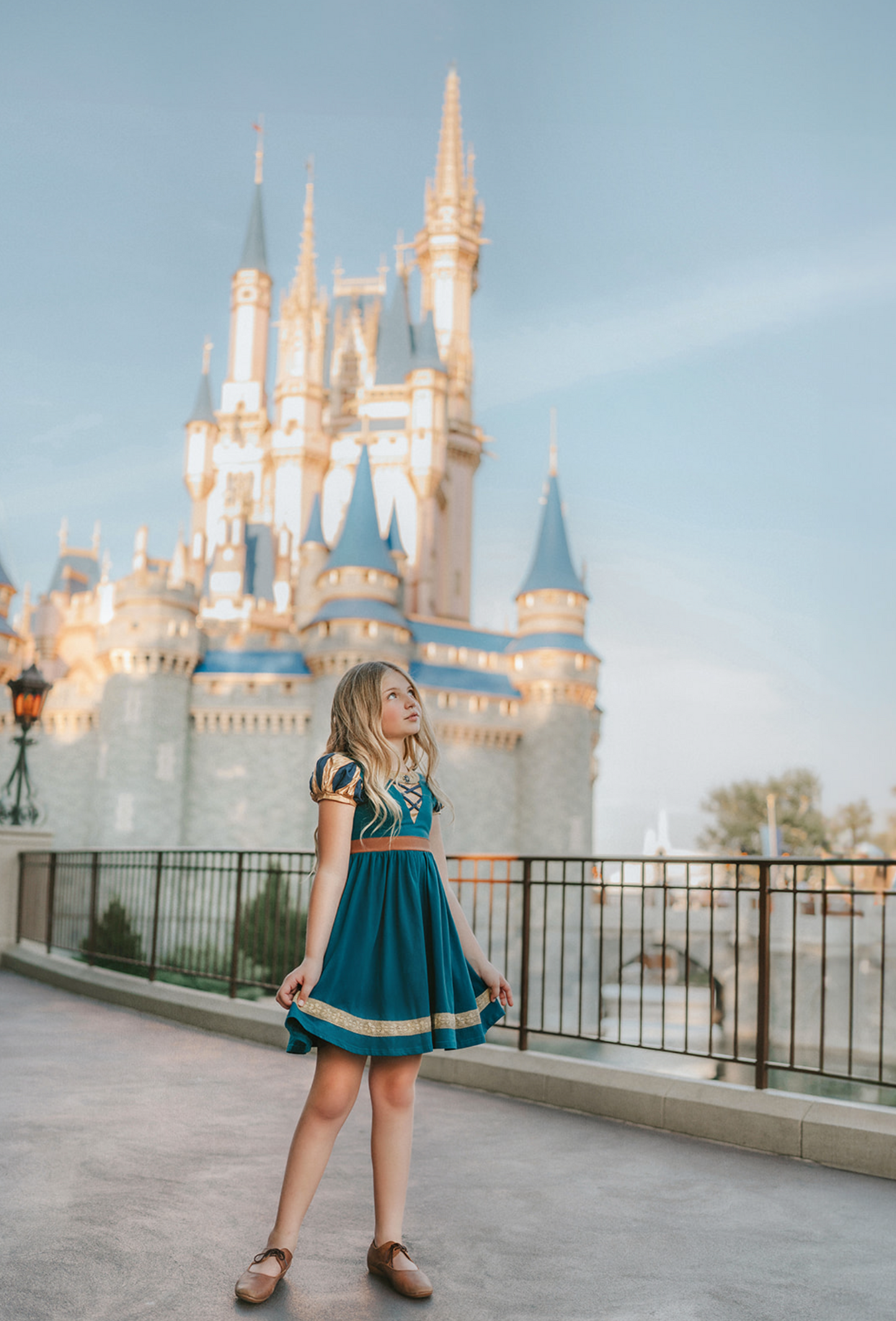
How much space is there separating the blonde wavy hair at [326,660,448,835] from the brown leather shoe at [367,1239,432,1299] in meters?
0.99

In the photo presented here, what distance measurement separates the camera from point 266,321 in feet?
159

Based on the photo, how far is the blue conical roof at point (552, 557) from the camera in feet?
123

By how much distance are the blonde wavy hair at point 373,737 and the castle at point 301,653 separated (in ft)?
93.4

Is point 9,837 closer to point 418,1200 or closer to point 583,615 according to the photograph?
point 418,1200

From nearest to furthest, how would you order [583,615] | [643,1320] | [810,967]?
[643,1320] → [810,967] → [583,615]

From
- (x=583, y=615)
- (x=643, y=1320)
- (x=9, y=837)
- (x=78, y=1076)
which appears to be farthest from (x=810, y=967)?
(x=643, y=1320)

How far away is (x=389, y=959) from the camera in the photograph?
9.18 feet

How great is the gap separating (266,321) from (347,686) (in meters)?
48.0

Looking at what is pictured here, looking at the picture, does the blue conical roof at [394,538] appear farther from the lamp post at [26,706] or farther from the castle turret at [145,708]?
the lamp post at [26,706]

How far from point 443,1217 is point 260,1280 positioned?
34.9 inches

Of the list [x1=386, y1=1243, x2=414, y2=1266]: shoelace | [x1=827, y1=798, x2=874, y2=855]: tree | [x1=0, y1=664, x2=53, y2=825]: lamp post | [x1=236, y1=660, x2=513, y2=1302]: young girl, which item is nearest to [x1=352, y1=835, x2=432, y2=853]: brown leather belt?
[x1=236, y1=660, x2=513, y2=1302]: young girl

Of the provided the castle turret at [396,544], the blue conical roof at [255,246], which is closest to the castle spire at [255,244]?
the blue conical roof at [255,246]

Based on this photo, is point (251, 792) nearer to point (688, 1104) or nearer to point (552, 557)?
point (552, 557)

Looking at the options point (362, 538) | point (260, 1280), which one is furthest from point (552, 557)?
point (260, 1280)
